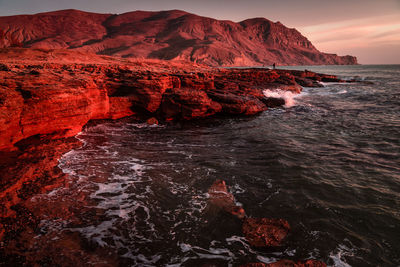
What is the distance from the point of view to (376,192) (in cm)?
499

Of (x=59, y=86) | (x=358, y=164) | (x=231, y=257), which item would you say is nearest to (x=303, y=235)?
(x=231, y=257)

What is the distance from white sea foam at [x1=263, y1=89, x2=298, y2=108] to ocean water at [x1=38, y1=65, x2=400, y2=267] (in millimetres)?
8155

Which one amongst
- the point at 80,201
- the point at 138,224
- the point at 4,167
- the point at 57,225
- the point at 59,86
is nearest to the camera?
the point at 57,225

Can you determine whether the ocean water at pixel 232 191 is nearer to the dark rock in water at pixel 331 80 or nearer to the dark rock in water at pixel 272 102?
the dark rock in water at pixel 272 102

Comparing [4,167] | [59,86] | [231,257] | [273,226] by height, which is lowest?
[231,257]

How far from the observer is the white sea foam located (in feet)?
57.6

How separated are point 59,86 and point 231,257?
7.96m

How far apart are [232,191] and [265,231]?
1.56 m

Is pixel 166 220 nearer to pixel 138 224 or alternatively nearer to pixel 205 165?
pixel 138 224

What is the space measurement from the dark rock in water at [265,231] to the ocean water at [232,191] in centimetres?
13

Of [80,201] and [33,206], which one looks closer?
[33,206]

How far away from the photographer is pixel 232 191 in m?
5.12

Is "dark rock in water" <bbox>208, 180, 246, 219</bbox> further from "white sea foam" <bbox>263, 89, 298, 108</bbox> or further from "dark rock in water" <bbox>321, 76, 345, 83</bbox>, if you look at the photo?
"dark rock in water" <bbox>321, 76, 345, 83</bbox>

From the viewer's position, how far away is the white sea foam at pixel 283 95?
57.6ft
